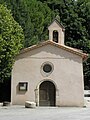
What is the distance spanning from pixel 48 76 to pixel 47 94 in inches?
64.6

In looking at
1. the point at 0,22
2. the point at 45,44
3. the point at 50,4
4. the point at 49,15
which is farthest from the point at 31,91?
the point at 50,4

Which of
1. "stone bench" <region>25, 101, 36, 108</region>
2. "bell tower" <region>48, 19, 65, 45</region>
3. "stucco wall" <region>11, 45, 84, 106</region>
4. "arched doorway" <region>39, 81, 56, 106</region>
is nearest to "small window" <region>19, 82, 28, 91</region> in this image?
"stucco wall" <region>11, 45, 84, 106</region>

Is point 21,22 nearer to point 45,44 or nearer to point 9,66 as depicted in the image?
point 45,44

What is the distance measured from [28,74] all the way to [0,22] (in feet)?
19.6

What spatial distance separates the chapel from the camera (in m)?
28.8

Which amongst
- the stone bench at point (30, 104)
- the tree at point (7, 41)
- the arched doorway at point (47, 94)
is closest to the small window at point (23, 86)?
the arched doorway at point (47, 94)

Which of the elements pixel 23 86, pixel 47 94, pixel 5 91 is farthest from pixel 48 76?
pixel 5 91

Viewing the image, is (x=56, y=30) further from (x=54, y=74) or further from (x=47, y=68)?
(x=54, y=74)

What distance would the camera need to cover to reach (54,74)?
29.2 metres

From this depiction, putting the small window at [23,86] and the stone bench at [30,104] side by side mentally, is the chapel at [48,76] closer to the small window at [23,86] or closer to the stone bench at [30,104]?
the small window at [23,86]

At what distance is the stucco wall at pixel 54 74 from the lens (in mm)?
28766

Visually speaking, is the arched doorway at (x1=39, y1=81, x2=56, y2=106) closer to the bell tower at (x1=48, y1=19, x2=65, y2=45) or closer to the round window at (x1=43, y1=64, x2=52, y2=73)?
the round window at (x1=43, y1=64, x2=52, y2=73)

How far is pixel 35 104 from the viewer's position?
27094 millimetres

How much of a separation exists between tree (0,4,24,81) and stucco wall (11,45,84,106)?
190 centimetres
